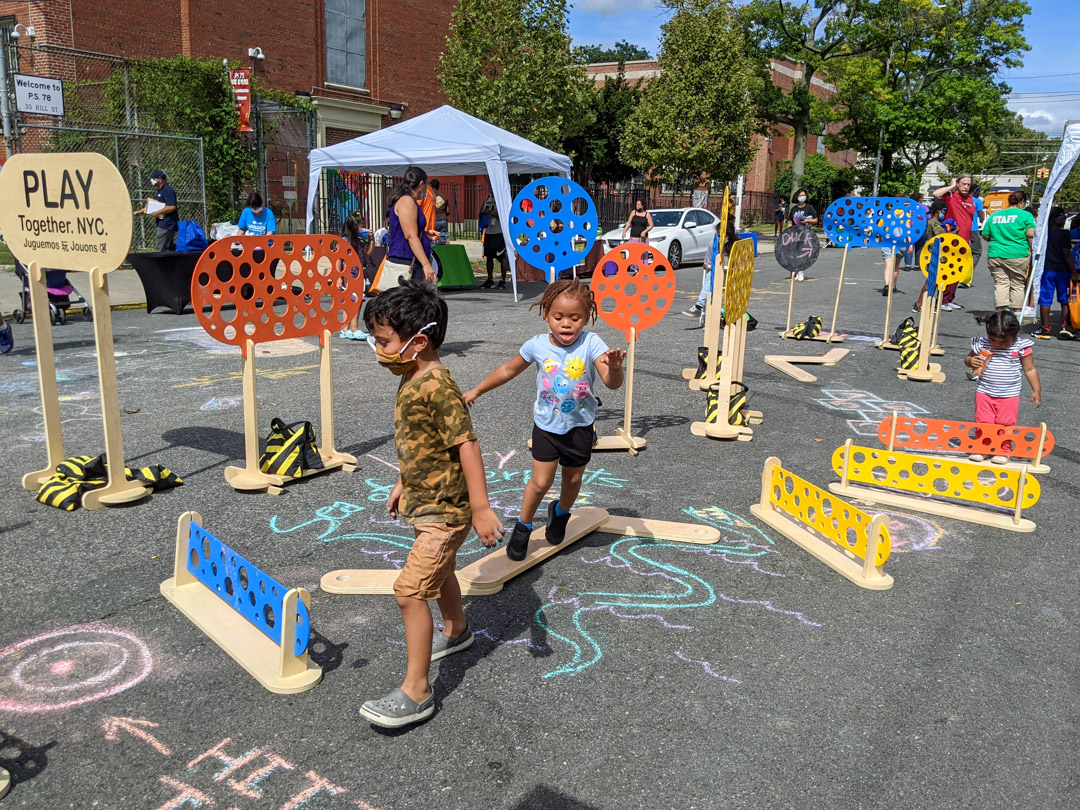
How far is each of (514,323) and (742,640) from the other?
884 centimetres

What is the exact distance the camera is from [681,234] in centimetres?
2069

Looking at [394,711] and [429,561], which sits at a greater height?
[429,561]

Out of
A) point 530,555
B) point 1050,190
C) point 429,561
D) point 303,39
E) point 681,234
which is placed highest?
point 303,39

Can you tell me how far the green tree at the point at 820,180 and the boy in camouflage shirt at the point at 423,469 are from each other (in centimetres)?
4293

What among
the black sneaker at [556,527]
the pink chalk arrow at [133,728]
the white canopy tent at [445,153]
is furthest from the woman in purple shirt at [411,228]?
the pink chalk arrow at [133,728]

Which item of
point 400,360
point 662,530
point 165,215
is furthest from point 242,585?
point 165,215

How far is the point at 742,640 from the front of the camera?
11.3ft

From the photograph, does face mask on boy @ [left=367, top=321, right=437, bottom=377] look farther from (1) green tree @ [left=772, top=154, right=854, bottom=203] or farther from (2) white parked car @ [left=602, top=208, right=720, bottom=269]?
(1) green tree @ [left=772, top=154, right=854, bottom=203]

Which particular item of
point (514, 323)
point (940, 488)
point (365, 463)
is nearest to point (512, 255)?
point (514, 323)

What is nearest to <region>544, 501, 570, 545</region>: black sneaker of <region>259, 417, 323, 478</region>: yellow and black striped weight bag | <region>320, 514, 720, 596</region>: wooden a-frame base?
<region>320, 514, 720, 596</region>: wooden a-frame base

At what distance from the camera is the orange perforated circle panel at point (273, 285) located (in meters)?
4.77

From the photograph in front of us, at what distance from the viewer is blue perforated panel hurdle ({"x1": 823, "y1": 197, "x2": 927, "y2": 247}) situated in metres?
10.4

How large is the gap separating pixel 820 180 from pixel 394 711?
46511mm

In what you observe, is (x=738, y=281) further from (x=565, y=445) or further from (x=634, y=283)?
(x=565, y=445)
